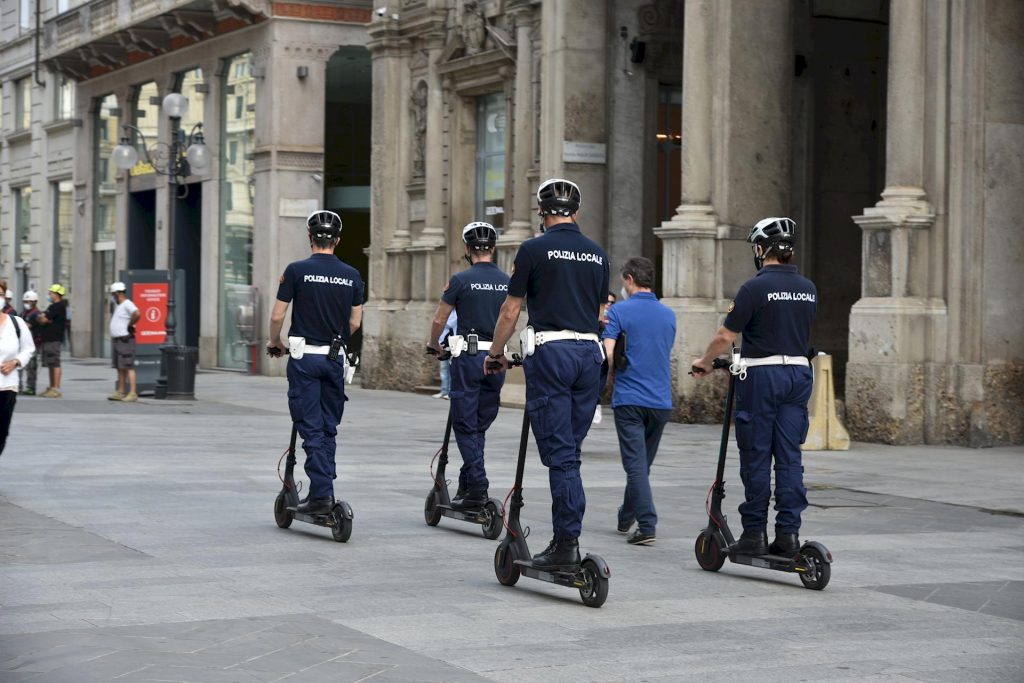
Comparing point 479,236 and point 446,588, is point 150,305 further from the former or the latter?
point 446,588

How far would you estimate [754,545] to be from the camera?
8.95 meters

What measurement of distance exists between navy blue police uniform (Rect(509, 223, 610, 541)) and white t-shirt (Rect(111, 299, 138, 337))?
1698 cm

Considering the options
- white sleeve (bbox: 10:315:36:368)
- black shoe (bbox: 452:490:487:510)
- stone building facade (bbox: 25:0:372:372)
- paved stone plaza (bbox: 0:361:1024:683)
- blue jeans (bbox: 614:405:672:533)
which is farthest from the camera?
stone building facade (bbox: 25:0:372:372)

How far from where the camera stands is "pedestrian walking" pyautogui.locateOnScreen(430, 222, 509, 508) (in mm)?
10625

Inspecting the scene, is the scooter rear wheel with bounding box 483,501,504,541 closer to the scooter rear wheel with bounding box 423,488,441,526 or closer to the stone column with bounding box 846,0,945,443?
the scooter rear wheel with bounding box 423,488,441,526

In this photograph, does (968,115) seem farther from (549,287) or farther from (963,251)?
(549,287)

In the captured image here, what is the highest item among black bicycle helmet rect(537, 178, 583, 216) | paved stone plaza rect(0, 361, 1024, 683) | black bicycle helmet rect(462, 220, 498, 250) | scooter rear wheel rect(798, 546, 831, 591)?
black bicycle helmet rect(537, 178, 583, 216)

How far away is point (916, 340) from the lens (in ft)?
59.2

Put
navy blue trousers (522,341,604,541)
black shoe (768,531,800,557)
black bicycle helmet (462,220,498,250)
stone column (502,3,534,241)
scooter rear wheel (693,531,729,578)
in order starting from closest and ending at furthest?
navy blue trousers (522,341,604,541), black shoe (768,531,800,557), scooter rear wheel (693,531,729,578), black bicycle helmet (462,220,498,250), stone column (502,3,534,241)

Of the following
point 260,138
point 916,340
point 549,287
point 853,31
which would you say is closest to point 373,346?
point 260,138

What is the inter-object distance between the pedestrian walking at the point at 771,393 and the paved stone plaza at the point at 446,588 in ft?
1.21

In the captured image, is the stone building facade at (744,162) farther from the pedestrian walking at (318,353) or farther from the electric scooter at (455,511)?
the pedestrian walking at (318,353)

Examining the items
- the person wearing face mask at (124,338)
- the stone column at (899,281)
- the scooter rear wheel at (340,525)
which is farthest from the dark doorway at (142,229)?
the scooter rear wheel at (340,525)

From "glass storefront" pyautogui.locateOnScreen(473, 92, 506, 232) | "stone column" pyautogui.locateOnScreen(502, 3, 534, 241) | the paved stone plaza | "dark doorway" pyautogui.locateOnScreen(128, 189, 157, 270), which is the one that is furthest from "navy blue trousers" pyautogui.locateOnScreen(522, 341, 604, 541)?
"dark doorway" pyautogui.locateOnScreen(128, 189, 157, 270)
